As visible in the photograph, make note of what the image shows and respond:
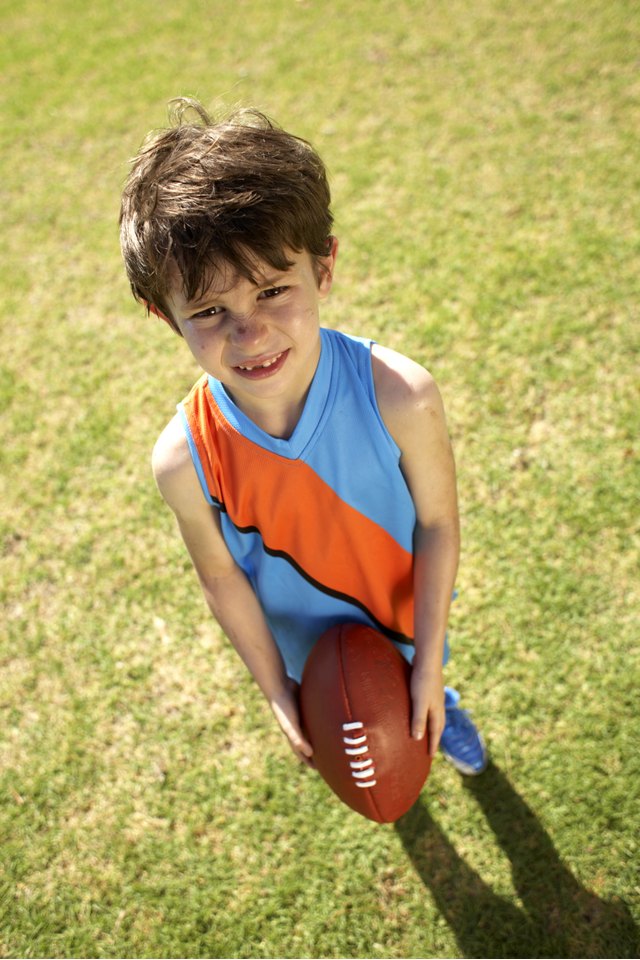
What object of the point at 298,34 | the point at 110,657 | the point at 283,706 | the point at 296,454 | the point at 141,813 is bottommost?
the point at 141,813

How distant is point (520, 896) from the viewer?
2477mm

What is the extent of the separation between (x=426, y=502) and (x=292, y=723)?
2.60 feet

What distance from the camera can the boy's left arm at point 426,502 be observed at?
73.3 inches

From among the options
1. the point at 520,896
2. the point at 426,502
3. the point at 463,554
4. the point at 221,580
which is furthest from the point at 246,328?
the point at 520,896

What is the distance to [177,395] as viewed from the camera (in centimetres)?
406

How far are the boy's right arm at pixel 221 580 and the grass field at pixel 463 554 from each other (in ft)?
2.31

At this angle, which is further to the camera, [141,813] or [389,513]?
[141,813]

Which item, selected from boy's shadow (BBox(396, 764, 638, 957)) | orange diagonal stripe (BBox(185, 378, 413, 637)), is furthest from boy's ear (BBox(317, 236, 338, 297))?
boy's shadow (BBox(396, 764, 638, 957))

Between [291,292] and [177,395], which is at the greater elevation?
[291,292]

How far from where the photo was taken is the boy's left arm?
186cm

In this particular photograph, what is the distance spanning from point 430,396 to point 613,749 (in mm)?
1619

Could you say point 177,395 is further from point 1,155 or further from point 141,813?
point 1,155

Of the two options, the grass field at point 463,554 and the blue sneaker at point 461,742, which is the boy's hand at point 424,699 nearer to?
the blue sneaker at point 461,742

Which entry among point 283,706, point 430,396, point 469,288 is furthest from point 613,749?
point 469,288
